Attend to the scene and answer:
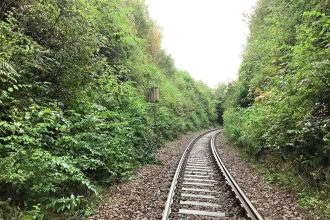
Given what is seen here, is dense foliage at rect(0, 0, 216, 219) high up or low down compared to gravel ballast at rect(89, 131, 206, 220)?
up

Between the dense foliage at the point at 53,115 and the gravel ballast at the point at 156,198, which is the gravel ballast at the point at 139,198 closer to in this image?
the gravel ballast at the point at 156,198

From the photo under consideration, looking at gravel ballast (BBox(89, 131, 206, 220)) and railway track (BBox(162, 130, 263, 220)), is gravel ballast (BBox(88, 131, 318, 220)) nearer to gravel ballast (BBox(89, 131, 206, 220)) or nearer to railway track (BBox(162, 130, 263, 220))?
gravel ballast (BBox(89, 131, 206, 220))

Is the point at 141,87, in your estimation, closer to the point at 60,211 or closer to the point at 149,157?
the point at 149,157

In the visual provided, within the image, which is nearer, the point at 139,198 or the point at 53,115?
the point at 53,115

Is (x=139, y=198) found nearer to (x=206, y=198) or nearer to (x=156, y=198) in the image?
(x=156, y=198)

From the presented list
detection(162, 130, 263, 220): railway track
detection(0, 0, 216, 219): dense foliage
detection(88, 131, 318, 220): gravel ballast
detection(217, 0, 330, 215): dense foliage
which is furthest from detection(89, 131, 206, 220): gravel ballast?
detection(217, 0, 330, 215): dense foliage

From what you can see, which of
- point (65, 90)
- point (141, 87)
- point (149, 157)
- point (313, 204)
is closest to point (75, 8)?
point (65, 90)

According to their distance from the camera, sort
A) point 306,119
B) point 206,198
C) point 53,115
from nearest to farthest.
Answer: point 53,115
point 206,198
point 306,119

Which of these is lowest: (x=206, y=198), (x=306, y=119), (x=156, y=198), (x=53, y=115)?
(x=206, y=198)

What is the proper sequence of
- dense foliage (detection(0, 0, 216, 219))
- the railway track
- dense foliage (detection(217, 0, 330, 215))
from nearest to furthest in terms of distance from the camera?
dense foliage (detection(0, 0, 216, 219)) → the railway track → dense foliage (detection(217, 0, 330, 215))

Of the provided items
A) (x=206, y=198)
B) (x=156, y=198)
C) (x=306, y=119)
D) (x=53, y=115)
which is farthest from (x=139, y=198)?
(x=306, y=119)

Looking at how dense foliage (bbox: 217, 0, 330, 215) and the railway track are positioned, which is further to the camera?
dense foliage (bbox: 217, 0, 330, 215)

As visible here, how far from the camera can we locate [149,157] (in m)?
12.9

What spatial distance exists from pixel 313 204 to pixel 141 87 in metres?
13.9
